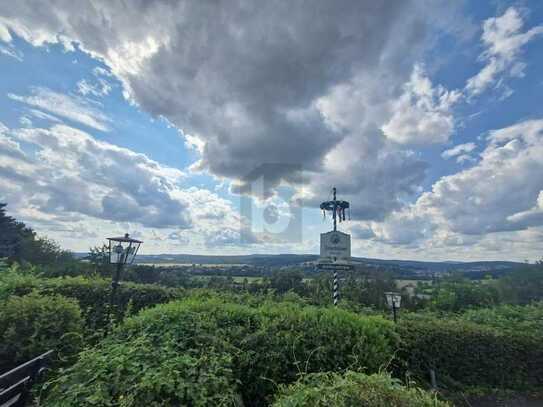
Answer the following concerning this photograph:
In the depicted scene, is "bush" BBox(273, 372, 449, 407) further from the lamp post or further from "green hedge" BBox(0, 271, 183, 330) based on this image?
"green hedge" BBox(0, 271, 183, 330)

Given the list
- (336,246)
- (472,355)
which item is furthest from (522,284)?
(472,355)

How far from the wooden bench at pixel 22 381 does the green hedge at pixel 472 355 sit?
5.23m

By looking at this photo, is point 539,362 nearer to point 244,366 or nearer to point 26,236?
point 244,366

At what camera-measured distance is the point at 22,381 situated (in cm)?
229

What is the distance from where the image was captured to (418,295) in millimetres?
15828

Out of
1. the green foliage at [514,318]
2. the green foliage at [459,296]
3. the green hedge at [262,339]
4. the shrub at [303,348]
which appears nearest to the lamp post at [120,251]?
the green hedge at [262,339]

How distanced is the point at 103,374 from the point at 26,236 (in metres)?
40.6

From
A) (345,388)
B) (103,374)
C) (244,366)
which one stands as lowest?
(244,366)

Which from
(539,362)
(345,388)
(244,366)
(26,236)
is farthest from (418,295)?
(26,236)

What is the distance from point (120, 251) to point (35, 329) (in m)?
1.90

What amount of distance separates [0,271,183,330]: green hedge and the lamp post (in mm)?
1217

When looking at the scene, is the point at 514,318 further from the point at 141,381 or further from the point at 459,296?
the point at 141,381

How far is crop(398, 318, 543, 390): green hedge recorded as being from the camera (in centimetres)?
491

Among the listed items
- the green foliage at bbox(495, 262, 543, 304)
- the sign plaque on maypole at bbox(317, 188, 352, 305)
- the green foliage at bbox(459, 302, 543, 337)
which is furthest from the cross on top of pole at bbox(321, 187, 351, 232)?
the green foliage at bbox(495, 262, 543, 304)
